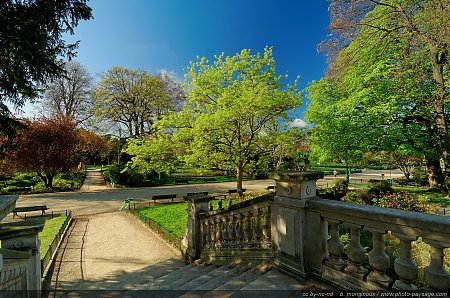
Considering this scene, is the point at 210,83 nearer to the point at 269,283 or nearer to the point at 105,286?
the point at 105,286

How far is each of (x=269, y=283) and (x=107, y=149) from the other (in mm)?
44963

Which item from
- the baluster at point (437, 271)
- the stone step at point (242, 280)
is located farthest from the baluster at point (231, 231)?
the baluster at point (437, 271)

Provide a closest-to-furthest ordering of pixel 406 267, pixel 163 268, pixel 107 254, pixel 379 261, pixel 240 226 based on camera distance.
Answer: pixel 406 267 < pixel 379 261 < pixel 240 226 < pixel 163 268 < pixel 107 254

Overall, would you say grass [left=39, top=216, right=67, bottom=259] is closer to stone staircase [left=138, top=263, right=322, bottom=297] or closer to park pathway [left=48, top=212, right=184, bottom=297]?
park pathway [left=48, top=212, right=184, bottom=297]

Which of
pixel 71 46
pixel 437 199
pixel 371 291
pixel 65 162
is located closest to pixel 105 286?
pixel 371 291

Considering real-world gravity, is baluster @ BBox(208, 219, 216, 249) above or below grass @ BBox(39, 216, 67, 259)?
above

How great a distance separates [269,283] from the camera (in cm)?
341

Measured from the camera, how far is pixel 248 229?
16.0ft

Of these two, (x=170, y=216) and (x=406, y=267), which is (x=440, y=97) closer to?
(x=406, y=267)

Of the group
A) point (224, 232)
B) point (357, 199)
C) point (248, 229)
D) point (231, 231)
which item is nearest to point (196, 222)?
point (224, 232)

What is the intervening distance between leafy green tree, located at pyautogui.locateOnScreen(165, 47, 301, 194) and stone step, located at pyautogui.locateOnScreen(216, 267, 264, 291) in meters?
8.81

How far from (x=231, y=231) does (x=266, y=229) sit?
1286mm

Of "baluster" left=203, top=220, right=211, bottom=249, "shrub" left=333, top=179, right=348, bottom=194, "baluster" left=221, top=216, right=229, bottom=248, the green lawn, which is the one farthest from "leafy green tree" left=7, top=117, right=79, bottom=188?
"shrub" left=333, top=179, right=348, bottom=194

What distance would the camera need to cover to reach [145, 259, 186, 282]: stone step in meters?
6.63
